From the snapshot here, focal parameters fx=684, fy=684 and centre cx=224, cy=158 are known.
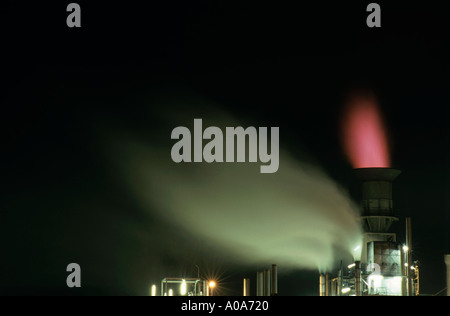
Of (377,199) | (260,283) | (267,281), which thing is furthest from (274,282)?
(377,199)

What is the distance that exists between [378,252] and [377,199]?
4.49m

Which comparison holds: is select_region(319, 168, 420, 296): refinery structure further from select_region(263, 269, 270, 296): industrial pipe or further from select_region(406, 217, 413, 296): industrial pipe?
select_region(263, 269, 270, 296): industrial pipe

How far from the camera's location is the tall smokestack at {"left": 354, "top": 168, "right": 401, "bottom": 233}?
5331 cm

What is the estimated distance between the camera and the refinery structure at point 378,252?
165 ft

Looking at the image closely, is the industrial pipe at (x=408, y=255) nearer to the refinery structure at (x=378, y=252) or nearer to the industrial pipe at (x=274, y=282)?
the refinery structure at (x=378, y=252)

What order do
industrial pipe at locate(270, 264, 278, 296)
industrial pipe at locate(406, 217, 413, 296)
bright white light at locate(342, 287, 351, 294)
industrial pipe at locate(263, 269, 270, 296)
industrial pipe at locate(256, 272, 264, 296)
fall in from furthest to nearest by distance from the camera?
industrial pipe at locate(256, 272, 264, 296), bright white light at locate(342, 287, 351, 294), industrial pipe at locate(263, 269, 270, 296), industrial pipe at locate(270, 264, 278, 296), industrial pipe at locate(406, 217, 413, 296)

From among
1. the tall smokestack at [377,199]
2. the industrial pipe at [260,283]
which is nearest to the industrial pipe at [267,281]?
the industrial pipe at [260,283]

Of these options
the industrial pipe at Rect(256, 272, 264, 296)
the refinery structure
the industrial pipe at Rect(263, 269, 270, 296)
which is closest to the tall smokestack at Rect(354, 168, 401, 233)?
the refinery structure

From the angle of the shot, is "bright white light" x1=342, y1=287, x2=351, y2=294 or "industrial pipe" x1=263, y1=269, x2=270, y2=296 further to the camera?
"bright white light" x1=342, y1=287, x2=351, y2=294

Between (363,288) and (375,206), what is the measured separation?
21.2ft

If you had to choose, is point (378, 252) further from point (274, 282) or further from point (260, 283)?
point (260, 283)

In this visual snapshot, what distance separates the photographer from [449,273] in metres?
44.1
